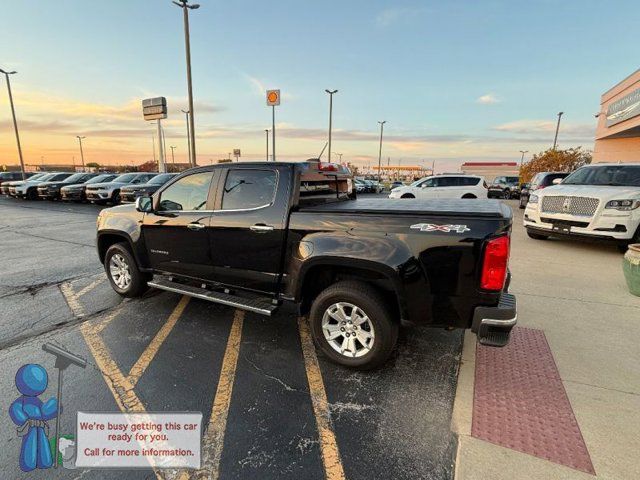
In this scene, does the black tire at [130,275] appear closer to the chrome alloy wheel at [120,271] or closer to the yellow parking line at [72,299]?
the chrome alloy wheel at [120,271]

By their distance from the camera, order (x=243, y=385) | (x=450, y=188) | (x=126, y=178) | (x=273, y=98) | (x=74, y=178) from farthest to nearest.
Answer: (x=74, y=178)
(x=126, y=178)
(x=273, y=98)
(x=450, y=188)
(x=243, y=385)

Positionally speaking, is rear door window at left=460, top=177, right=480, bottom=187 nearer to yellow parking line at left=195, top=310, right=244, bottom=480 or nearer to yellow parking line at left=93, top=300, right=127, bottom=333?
yellow parking line at left=195, top=310, right=244, bottom=480

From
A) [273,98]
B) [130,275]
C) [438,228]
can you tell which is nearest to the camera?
[438,228]

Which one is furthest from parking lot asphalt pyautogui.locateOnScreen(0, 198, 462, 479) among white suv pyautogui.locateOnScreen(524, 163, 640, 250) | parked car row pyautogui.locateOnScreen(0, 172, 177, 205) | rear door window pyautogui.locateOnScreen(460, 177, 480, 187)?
rear door window pyautogui.locateOnScreen(460, 177, 480, 187)

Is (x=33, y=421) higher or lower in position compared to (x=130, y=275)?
lower

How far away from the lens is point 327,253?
3072mm

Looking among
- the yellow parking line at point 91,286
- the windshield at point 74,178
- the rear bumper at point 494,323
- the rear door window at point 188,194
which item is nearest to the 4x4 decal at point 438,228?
the rear bumper at point 494,323

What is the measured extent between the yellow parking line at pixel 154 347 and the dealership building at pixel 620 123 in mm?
27598

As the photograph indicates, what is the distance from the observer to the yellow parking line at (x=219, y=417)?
2129mm

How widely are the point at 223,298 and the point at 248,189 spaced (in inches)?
47.1

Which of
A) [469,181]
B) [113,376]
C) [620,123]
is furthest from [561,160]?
[113,376]

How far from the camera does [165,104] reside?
26.8 m

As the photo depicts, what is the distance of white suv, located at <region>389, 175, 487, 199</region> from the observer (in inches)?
643

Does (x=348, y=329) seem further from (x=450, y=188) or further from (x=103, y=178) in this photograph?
(x=103, y=178)
